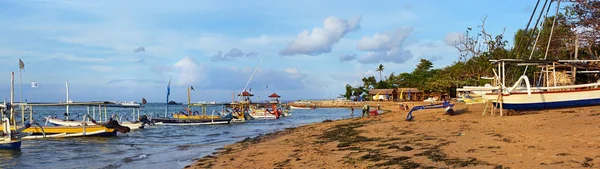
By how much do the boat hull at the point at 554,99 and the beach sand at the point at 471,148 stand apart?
1.30ft

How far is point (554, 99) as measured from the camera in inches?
712

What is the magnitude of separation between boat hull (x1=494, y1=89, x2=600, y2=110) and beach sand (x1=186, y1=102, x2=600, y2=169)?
1.30 feet

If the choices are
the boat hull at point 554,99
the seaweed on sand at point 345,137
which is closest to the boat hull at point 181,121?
the seaweed on sand at point 345,137

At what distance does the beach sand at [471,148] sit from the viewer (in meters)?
9.06

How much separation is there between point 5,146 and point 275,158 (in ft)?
45.3

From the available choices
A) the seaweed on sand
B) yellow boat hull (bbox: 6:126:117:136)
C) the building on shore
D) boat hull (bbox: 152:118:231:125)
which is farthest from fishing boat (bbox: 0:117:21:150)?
the building on shore

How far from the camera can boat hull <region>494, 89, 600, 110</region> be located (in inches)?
707

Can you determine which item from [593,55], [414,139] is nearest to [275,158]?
[414,139]

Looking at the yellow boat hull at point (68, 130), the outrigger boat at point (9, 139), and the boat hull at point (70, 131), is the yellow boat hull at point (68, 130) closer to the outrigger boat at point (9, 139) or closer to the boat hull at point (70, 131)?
the boat hull at point (70, 131)

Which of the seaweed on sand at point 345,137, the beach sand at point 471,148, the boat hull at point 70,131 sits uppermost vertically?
the beach sand at point 471,148

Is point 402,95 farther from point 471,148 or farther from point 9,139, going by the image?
point 471,148

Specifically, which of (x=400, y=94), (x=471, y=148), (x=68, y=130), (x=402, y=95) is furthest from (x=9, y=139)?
(x=402, y=95)

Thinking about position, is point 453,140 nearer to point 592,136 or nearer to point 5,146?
point 592,136

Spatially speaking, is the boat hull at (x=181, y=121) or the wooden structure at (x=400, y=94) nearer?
the boat hull at (x=181, y=121)
